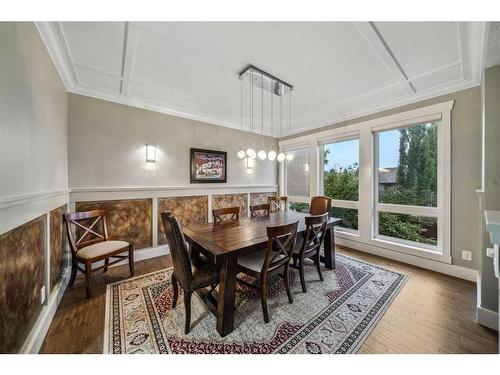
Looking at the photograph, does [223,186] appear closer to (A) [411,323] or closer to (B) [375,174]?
(B) [375,174]

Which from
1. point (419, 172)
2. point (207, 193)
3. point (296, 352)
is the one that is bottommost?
point (296, 352)

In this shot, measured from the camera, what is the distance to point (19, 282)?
49.4 inches

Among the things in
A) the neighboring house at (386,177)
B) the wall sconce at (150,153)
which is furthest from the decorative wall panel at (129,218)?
the neighboring house at (386,177)

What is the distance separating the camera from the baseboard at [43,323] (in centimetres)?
129

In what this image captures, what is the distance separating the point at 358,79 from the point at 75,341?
12.7 ft

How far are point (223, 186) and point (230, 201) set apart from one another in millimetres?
373

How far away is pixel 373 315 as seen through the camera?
70.6 inches

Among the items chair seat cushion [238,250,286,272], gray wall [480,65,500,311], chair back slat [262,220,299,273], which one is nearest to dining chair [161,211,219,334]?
chair seat cushion [238,250,286,272]

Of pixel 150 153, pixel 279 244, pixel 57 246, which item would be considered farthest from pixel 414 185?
pixel 57 246

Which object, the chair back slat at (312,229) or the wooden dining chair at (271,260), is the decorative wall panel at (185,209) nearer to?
the wooden dining chair at (271,260)
